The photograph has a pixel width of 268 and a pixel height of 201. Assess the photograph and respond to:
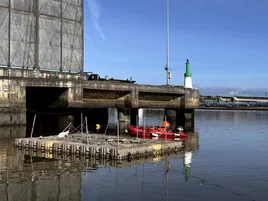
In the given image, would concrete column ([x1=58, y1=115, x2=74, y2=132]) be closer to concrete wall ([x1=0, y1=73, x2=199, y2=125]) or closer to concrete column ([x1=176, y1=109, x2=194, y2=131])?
concrete wall ([x1=0, y1=73, x2=199, y2=125])

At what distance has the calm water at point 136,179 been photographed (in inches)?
848

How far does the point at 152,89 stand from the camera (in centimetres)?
7956

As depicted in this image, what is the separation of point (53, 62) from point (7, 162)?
46.7 m

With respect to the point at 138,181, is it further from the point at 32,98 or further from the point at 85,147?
the point at 32,98

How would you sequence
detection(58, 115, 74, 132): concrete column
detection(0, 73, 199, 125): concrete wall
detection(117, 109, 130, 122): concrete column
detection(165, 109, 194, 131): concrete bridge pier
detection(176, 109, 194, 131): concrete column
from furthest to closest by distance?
detection(117, 109, 130, 122): concrete column < detection(176, 109, 194, 131): concrete column < detection(165, 109, 194, 131): concrete bridge pier < detection(58, 115, 74, 132): concrete column < detection(0, 73, 199, 125): concrete wall

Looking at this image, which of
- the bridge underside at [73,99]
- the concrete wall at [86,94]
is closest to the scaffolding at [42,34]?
the concrete wall at [86,94]

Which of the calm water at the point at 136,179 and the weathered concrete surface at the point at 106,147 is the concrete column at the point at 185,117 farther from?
the calm water at the point at 136,179

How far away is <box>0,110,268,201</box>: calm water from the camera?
2155cm

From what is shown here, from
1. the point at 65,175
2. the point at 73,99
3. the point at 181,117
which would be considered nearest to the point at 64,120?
the point at 73,99

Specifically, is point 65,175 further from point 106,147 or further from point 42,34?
point 42,34

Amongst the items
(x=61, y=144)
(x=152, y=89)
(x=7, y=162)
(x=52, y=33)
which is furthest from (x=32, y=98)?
(x=7, y=162)

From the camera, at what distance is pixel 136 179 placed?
25.8m

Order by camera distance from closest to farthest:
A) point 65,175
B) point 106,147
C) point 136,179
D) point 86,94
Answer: point 136,179 → point 65,175 → point 106,147 → point 86,94

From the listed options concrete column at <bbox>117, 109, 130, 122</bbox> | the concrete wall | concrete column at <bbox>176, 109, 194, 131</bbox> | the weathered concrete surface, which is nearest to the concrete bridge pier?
concrete column at <bbox>176, 109, 194, 131</bbox>
